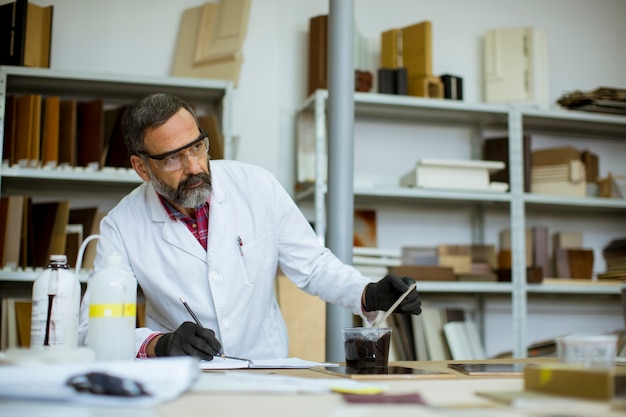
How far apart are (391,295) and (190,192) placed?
1.87 ft

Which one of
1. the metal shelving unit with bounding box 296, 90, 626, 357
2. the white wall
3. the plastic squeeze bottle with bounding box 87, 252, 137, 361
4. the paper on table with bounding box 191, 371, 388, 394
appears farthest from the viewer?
the white wall

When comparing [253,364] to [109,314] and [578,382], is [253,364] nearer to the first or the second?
[109,314]

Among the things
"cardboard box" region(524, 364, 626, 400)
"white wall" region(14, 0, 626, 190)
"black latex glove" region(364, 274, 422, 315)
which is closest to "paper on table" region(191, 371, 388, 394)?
"cardboard box" region(524, 364, 626, 400)

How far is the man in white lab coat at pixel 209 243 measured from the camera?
188 centimetres

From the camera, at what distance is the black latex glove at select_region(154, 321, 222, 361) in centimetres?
145

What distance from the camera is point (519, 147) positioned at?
360cm

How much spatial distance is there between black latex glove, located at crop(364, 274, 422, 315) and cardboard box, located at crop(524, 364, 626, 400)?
2.26 ft

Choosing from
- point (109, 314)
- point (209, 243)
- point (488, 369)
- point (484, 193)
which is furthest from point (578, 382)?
point (484, 193)

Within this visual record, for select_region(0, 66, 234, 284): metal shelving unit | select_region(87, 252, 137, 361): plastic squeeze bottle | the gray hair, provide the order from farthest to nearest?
select_region(0, 66, 234, 284): metal shelving unit
the gray hair
select_region(87, 252, 137, 361): plastic squeeze bottle

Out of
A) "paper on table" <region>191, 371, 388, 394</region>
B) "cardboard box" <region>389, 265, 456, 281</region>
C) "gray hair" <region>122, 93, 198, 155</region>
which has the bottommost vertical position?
"paper on table" <region>191, 371, 388, 394</region>

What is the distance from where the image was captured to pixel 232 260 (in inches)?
78.1

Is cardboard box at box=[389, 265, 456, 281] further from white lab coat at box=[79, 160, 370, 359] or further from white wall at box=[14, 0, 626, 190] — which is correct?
white lab coat at box=[79, 160, 370, 359]

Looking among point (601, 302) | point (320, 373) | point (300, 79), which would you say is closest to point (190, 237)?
point (320, 373)

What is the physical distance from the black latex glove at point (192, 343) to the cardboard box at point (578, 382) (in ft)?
2.19
